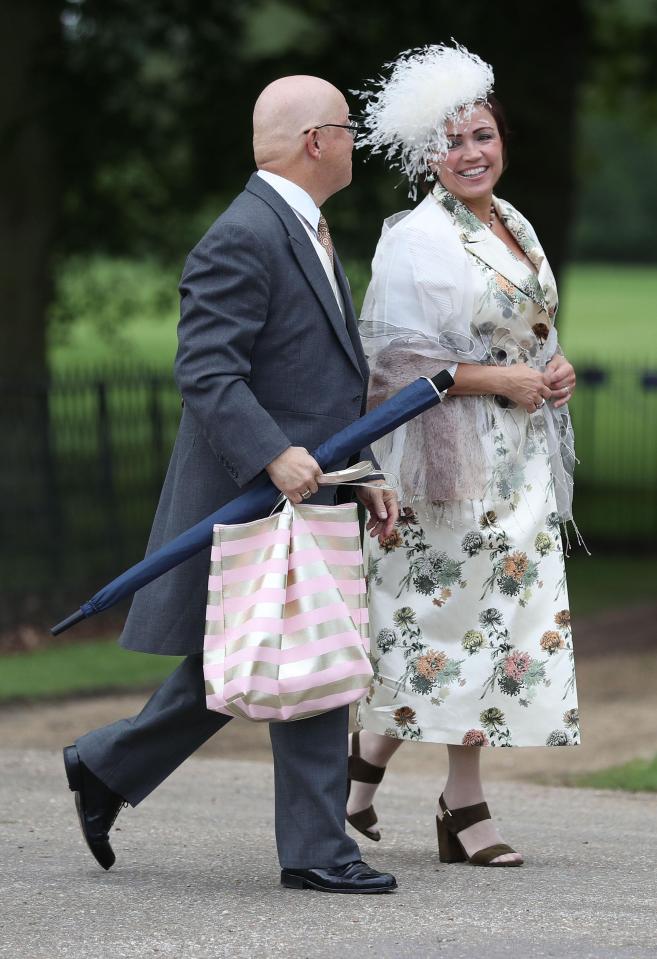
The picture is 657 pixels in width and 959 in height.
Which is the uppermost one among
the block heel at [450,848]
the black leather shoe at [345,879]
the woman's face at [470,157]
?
the woman's face at [470,157]

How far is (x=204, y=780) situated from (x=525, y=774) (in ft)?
5.48

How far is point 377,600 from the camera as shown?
14.1 feet

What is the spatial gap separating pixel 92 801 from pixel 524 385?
1.53m

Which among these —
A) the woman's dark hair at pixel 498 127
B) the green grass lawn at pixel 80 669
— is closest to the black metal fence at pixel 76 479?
the green grass lawn at pixel 80 669

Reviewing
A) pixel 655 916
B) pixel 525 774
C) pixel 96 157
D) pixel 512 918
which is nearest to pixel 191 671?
pixel 512 918

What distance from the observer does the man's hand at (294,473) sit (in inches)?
147

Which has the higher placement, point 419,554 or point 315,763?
point 419,554

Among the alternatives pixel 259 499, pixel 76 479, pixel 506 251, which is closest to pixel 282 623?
pixel 259 499

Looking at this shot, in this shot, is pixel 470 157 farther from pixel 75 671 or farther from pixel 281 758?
pixel 75 671

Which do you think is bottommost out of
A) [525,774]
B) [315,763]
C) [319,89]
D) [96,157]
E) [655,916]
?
[525,774]

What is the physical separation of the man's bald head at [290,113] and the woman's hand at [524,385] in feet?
2.59

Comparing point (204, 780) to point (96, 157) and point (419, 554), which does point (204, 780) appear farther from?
point (96, 157)

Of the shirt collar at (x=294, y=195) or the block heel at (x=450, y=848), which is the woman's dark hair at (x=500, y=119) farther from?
the block heel at (x=450, y=848)

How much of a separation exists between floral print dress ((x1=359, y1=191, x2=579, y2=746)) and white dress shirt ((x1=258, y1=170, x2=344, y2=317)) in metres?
0.47
